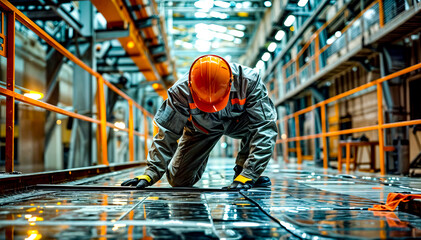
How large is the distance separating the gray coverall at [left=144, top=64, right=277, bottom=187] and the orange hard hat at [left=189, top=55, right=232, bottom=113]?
0.86 feet

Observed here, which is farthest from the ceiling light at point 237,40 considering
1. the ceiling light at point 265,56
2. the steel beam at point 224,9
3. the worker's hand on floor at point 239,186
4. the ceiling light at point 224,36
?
the worker's hand on floor at point 239,186

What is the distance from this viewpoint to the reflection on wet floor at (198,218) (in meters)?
1.61

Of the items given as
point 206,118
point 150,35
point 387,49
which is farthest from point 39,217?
point 150,35

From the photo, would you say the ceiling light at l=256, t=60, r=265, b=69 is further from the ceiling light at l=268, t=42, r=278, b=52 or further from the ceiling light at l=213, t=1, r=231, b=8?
the ceiling light at l=213, t=1, r=231, b=8

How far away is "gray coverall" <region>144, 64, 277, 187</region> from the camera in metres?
3.37

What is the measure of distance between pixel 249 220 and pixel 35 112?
10830 mm

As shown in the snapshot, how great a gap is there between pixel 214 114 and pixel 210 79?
1.89 feet

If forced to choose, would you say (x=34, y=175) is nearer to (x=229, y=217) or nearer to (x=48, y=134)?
(x=229, y=217)

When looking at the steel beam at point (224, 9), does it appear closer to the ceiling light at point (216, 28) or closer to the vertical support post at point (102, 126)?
the ceiling light at point (216, 28)

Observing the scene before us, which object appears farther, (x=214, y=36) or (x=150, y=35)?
(x=214, y=36)

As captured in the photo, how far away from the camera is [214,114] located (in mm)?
3555

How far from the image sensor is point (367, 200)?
8.89ft

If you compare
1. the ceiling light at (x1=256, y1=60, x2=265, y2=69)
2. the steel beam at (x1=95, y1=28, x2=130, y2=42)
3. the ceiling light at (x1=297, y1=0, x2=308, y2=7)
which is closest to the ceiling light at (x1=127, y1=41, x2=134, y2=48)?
the steel beam at (x1=95, y1=28, x2=130, y2=42)

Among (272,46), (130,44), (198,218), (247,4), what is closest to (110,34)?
(130,44)
